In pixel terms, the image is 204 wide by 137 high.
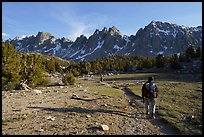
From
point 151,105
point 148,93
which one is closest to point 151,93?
point 148,93

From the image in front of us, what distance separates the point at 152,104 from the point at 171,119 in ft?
5.78

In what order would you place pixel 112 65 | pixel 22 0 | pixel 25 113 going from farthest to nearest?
1. pixel 112 65
2. pixel 25 113
3. pixel 22 0

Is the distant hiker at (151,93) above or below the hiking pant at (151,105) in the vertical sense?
above

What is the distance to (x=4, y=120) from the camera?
17.1m

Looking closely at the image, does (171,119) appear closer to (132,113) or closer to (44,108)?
(132,113)

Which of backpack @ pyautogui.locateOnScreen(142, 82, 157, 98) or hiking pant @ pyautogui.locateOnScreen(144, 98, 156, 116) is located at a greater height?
backpack @ pyautogui.locateOnScreen(142, 82, 157, 98)

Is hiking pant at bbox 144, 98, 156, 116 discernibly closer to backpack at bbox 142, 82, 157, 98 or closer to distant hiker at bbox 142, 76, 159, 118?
distant hiker at bbox 142, 76, 159, 118

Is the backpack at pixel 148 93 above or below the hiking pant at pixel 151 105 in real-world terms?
above

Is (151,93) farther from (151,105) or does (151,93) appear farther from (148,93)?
(151,105)

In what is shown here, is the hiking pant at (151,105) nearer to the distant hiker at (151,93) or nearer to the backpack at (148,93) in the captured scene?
the distant hiker at (151,93)

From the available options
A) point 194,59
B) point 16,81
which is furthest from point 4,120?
point 194,59

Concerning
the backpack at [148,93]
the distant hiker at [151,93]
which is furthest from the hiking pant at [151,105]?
the backpack at [148,93]

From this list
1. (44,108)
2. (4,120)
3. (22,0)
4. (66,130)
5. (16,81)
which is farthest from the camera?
(16,81)

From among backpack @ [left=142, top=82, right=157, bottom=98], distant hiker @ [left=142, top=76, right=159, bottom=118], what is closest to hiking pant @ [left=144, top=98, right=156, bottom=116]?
distant hiker @ [left=142, top=76, right=159, bottom=118]
